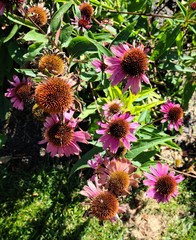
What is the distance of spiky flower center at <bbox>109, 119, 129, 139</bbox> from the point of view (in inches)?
62.8

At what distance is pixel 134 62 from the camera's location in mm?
1514

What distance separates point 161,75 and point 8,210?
1437mm

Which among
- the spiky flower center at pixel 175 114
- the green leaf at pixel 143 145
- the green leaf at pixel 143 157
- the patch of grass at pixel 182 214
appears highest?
the spiky flower center at pixel 175 114

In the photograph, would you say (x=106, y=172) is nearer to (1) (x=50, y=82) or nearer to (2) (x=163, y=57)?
(1) (x=50, y=82)

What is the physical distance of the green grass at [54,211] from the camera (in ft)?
7.76

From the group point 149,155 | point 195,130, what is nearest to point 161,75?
point 195,130

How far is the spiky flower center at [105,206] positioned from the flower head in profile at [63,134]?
24 cm

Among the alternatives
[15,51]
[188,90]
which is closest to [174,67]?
[188,90]

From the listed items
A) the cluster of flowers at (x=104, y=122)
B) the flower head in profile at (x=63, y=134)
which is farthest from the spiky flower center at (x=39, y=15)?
the flower head in profile at (x=63, y=134)

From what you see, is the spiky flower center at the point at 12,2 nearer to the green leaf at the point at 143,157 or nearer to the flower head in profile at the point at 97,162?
the flower head in profile at the point at 97,162

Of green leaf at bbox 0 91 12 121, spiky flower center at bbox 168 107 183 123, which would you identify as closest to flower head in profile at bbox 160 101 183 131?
spiky flower center at bbox 168 107 183 123

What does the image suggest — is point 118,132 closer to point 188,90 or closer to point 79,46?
point 79,46

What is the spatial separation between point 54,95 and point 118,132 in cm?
37

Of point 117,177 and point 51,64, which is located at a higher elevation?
point 51,64
